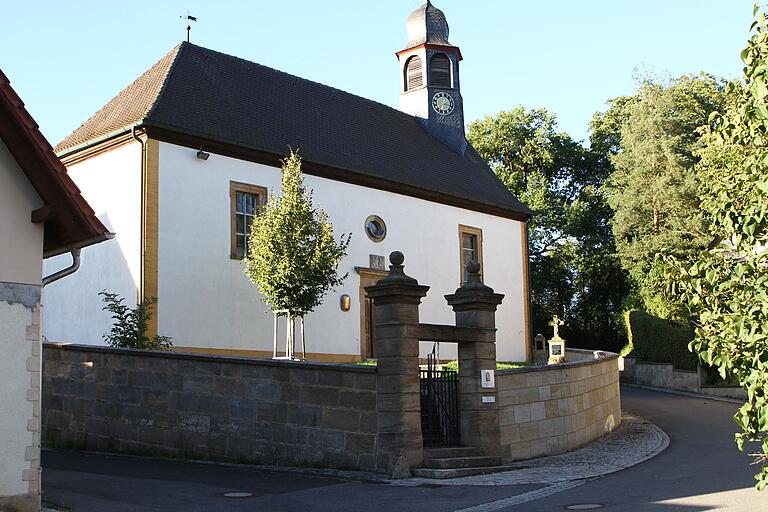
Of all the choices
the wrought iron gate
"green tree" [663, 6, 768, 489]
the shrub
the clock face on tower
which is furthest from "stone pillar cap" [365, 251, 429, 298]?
the clock face on tower

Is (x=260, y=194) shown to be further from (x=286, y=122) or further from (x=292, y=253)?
(x=292, y=253)

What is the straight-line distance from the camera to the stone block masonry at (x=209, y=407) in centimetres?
1292

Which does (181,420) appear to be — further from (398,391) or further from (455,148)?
(455,148)

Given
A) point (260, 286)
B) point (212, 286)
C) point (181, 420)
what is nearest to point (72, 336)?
point (212, 286)

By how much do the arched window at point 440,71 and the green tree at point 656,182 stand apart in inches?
416

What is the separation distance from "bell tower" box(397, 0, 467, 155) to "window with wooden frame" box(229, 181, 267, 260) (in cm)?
1091

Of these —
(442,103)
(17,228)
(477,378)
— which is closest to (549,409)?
(477,378)

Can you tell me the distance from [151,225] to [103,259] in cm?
168

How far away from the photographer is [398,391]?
12570mm

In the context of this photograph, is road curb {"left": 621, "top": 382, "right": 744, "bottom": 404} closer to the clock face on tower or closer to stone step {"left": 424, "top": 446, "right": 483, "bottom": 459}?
the clock face on tower

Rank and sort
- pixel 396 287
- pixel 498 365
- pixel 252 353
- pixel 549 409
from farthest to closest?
pixel 498 365
pixel 252 353
pixel 549 409
pixel 396 287

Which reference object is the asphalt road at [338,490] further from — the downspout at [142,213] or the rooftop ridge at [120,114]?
the rooftop ridge at [120,114]

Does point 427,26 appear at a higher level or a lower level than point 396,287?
higher

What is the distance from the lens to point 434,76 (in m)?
31.1
